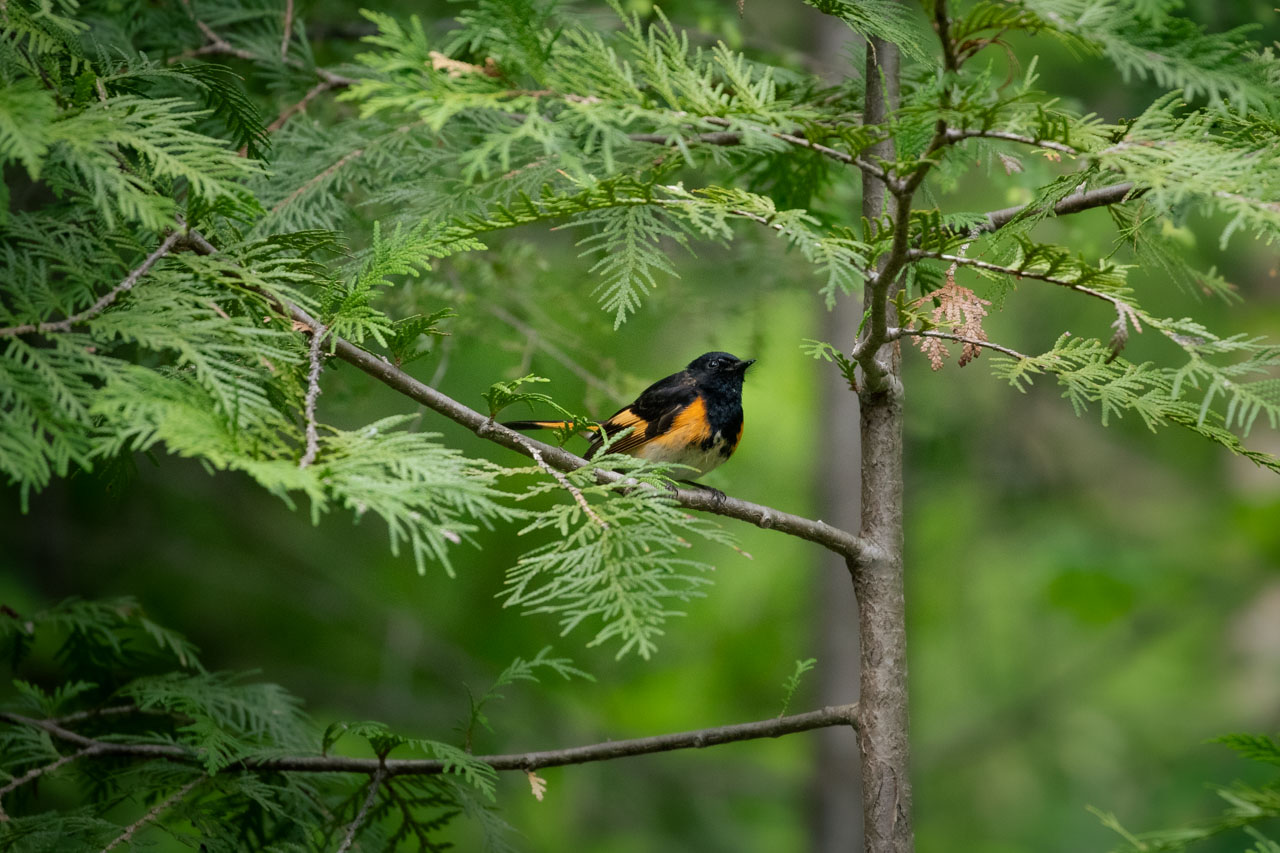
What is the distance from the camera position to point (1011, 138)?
147cm

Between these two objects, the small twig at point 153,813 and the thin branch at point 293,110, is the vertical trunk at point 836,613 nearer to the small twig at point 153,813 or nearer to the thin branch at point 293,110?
the thin branch at point 293,110

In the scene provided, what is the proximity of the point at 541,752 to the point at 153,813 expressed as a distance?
85 centimetres

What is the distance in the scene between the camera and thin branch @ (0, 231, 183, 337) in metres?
1.49

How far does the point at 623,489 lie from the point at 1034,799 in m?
8.03

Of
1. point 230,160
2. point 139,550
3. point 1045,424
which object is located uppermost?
point 230,160

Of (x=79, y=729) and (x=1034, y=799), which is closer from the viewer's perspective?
(x=79, y=729)

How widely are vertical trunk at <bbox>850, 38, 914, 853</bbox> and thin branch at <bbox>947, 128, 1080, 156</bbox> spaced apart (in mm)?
497

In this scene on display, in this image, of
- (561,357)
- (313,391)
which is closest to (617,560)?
(313,391)

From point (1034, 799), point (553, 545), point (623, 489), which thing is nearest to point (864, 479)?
point (623, 489)

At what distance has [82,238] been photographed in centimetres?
188

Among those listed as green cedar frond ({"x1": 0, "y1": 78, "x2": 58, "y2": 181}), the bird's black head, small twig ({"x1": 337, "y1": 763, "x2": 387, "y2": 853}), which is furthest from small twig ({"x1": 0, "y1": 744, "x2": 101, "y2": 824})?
the bird's black head

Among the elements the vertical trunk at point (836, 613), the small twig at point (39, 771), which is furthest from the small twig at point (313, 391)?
the vertical trunk at point (836, 613)

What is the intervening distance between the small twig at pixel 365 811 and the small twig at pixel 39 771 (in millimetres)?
668

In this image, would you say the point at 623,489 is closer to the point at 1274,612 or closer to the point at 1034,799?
the point at 1274,612
